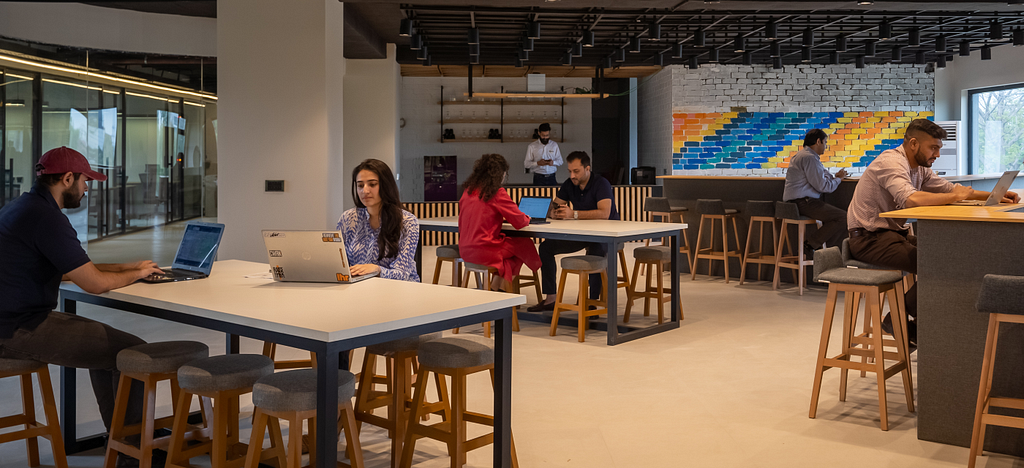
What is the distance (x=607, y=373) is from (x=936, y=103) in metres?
10.8

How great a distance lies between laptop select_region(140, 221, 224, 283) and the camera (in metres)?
3.15

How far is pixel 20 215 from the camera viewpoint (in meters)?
2.71

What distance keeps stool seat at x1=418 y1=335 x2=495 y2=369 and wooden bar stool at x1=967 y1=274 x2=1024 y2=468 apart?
71.8 inches

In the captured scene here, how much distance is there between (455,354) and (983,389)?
1986 mm

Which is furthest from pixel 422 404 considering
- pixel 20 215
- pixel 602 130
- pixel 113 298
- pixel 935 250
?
pixel 602 130

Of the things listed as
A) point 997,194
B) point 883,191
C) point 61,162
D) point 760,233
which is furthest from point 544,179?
point 61,162

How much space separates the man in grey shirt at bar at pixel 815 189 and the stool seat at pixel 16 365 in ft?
21.0

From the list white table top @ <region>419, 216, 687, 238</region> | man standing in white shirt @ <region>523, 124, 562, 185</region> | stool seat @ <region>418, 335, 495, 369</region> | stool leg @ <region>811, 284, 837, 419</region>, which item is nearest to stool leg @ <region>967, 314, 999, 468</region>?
stool leg @ <region>811, 284, 837, 419</region>

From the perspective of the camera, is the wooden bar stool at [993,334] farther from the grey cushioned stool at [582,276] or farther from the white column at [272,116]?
the white column at [272,116]

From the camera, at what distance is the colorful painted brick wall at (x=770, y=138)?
1225 cm

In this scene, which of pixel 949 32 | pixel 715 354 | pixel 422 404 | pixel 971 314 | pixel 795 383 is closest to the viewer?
pixel 422 404

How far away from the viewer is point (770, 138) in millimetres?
12422

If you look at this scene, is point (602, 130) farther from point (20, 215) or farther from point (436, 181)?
point (20, 215)

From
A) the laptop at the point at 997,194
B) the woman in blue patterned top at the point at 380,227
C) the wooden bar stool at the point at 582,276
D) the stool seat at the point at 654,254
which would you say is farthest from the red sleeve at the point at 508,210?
the laptop at the point at 997,194
